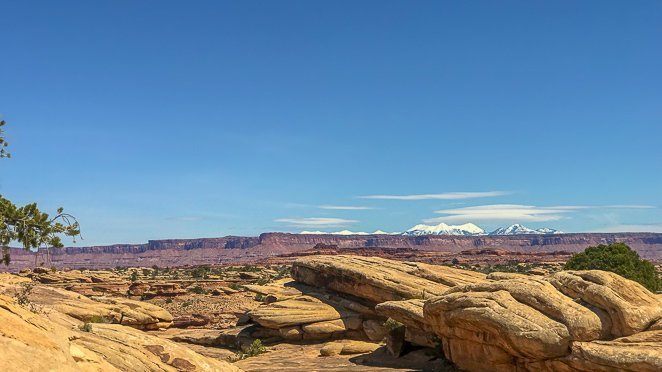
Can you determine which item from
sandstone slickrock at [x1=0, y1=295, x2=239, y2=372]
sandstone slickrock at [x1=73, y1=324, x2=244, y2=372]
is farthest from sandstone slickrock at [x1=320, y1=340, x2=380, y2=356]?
sandstone slickrock at [x1=73, y1=324, x2=244, y2=372]

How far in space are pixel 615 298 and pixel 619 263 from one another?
23611mm

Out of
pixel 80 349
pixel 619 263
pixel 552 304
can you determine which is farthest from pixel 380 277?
pixel 80 349

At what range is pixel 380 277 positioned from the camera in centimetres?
3741

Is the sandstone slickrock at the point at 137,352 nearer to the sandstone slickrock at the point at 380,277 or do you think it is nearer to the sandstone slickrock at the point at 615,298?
the sandstone slickrock at the point at 615,298

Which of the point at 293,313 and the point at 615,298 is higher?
the point at 615,298

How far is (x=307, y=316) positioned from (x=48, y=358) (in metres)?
29.3

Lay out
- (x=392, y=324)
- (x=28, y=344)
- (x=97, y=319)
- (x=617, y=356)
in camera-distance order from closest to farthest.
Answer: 1. (x=28, y=344)
2. (x=617, y=356)
3. (x=392, y=324)
4. (x=97, y=319)

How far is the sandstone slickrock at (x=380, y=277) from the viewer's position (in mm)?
36344

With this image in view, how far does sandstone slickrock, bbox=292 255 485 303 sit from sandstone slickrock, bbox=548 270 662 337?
1196 cm

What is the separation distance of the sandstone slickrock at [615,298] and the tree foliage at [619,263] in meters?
18.7

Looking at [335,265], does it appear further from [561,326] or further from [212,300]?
[212,300]

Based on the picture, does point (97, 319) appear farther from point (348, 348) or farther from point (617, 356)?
point (617, 356)

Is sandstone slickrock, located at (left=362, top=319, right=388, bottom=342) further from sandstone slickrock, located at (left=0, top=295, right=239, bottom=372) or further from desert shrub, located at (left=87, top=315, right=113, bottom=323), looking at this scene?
sandstone slickrock, located at (left=0, top=295, right=239, bottom=372)

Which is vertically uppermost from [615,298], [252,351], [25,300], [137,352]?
[25,300]
